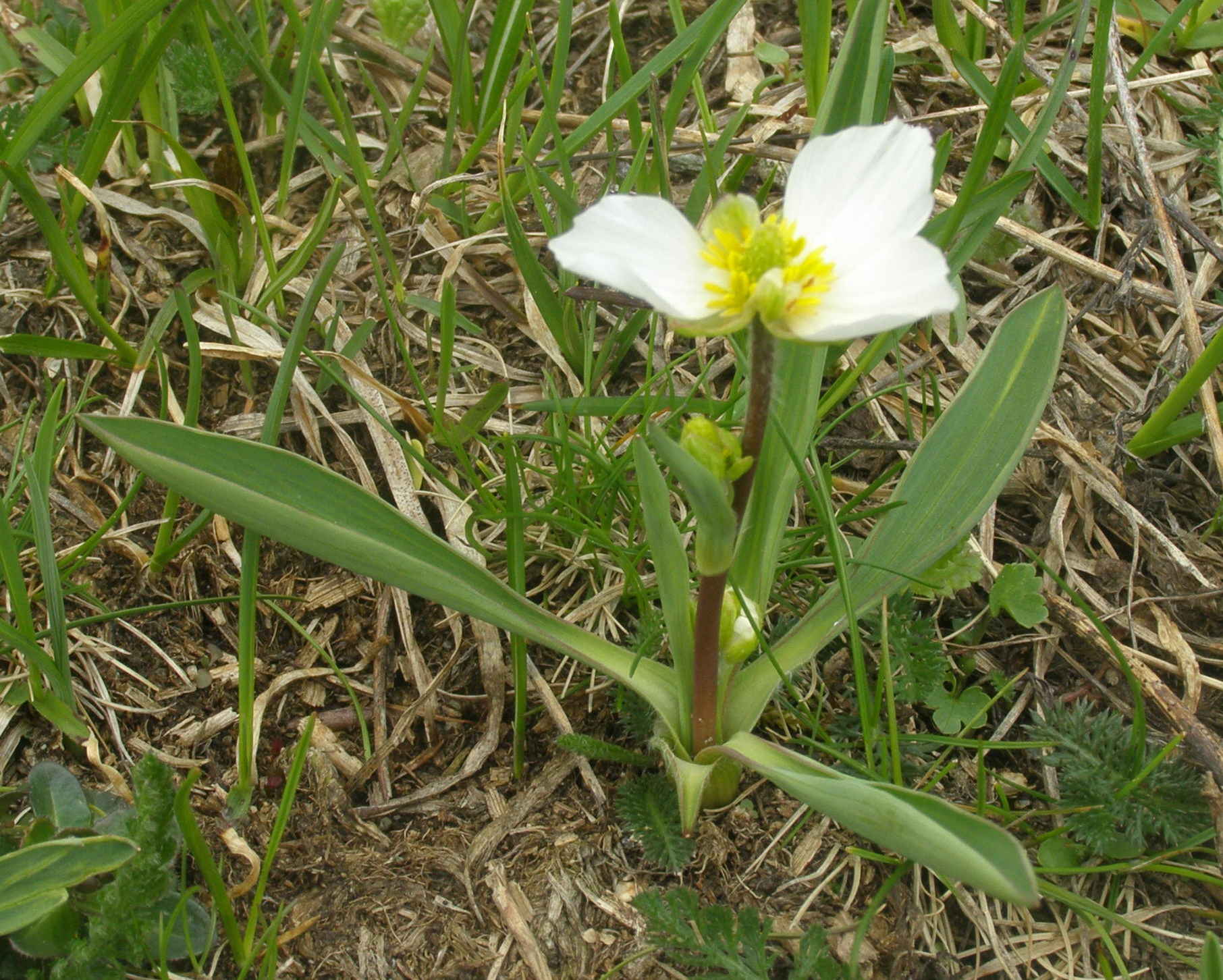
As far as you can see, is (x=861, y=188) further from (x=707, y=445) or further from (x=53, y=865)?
(x=53, y=865)

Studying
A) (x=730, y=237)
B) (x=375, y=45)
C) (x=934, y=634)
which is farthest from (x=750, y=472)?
(x=375, y=45)

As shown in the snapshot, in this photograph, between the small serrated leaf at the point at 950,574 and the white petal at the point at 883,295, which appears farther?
the small serrated leaf at the point at 950,574

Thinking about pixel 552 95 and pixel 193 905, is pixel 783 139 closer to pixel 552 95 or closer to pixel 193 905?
pixel 552 95

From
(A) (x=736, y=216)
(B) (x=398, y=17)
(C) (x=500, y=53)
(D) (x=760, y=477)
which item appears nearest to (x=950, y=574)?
(D) (x=760, y=477)

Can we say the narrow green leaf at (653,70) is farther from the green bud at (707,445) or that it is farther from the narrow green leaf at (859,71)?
the green bud at (707,445)

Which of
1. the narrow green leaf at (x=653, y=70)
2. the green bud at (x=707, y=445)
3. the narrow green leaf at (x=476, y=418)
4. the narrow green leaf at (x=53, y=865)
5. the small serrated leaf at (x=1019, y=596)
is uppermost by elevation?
the narrow green leaf at (x=653, y=70)

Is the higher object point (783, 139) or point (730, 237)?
point (730, 237)

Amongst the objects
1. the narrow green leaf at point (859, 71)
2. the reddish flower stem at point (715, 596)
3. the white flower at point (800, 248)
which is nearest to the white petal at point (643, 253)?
the white flower at point (800, 248)
